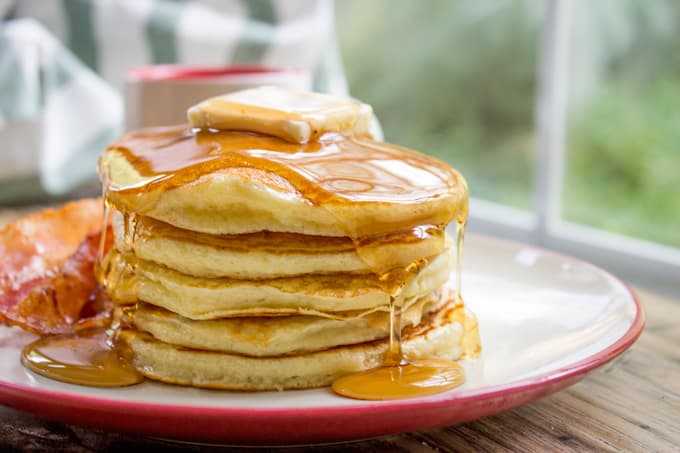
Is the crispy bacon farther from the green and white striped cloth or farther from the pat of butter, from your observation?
the green and white striped cloth

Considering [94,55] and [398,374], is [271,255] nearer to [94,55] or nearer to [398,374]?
[398,374]

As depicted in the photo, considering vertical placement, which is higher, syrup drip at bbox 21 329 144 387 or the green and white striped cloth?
the green and white striped cloth

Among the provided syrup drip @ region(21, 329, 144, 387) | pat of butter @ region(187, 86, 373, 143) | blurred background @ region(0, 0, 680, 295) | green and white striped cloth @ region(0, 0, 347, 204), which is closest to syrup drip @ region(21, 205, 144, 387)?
syrup drip @ region(21, 329, 144, 387)

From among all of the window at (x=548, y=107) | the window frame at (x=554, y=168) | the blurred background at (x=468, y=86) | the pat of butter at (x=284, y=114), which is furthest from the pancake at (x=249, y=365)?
the window frame at (x=554, y=168)

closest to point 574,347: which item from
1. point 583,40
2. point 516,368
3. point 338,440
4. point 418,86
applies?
point 516,368

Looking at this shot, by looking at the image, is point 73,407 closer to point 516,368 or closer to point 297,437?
point 297,437

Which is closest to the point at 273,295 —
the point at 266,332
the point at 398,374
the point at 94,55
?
the point at 266,332

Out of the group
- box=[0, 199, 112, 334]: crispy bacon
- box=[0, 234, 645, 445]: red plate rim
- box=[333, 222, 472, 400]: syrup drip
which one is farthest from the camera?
box=[0, 199, 112, 334]: crispy bacon
